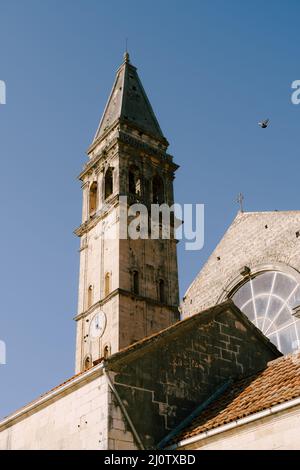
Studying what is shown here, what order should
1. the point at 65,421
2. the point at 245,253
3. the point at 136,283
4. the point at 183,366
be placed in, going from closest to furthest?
the point at 65,421, the point at 183,366, the point at 245,253, the point at 136,283

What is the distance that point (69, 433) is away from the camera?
10.4 m

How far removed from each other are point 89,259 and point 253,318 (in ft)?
47.5

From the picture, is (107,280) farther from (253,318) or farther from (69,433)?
(69,433)

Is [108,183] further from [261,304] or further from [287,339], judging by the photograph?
[287,339]

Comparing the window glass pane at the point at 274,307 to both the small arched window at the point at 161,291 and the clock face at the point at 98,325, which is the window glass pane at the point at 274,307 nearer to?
the clock face at the point at 98,325

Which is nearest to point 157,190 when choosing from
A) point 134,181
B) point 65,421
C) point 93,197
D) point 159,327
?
point 134,181

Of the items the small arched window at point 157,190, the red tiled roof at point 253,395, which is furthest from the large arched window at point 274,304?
the small arched window at point 157,190

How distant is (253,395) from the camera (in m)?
10.1

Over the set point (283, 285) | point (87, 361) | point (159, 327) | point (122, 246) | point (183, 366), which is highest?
point (122, 246)

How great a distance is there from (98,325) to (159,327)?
2935 mm

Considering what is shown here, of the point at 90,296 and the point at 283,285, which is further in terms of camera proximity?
the point at 90,296

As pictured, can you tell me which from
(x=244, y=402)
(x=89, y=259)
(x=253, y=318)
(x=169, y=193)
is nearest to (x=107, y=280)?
(x=89, y=259)

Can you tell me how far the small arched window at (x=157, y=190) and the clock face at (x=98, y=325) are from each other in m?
7.86

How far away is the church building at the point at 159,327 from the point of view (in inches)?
387
